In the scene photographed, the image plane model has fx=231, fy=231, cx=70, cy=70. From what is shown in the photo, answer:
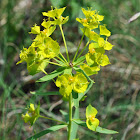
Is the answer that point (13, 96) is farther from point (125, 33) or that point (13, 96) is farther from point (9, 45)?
point (125, 33)

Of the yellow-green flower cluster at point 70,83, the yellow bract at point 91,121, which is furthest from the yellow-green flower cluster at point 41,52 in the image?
the yellow bract at point 91,121

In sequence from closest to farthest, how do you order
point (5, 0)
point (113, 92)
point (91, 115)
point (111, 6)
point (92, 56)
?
point (92, 56) < point (91, 115) < point (113, 92) < point (111, 6) < point (5, 0)

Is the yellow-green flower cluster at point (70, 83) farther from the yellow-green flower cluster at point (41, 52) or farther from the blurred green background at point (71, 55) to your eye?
the blurred green background at point (71, 55)

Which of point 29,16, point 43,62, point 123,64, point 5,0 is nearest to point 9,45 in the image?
point 29,16

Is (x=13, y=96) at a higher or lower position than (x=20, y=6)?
lower

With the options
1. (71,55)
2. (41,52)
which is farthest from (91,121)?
(71,55)

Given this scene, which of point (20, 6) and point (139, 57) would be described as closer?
Result: point (139, 57)

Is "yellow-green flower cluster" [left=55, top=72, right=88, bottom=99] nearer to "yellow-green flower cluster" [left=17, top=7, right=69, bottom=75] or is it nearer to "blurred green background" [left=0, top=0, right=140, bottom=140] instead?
"yellow-green flower cluster" [left=17, top=7, right=69, bottom=75]

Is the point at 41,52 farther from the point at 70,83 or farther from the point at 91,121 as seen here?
the point at 91,121

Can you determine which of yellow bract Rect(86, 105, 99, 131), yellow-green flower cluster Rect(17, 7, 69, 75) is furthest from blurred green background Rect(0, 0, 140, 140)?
yellow-green flower cluster Rect(17, 7, 69, 75)
